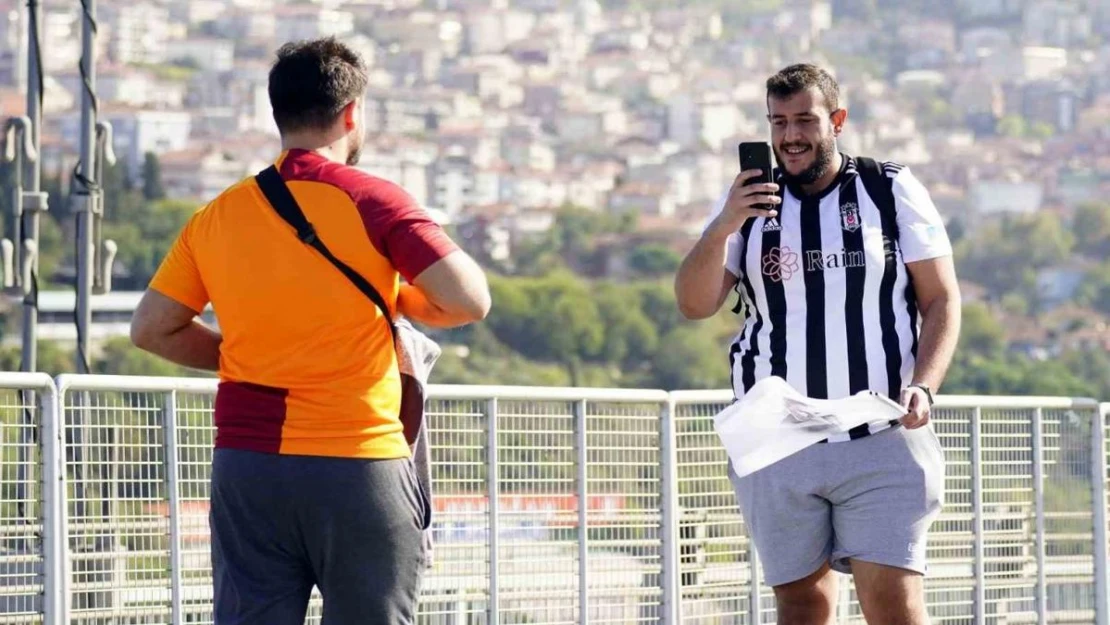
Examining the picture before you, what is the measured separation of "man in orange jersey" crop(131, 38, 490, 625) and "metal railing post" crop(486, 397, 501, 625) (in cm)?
197

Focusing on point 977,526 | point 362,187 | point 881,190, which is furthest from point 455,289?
point 977,526

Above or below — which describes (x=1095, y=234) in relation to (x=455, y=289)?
above

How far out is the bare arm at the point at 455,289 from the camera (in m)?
4.09

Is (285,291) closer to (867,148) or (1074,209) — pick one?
(1074,209)

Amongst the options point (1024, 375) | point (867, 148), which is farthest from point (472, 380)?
point (867, 148)

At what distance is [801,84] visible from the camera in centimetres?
505

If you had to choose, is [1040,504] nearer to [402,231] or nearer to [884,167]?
[884,167]

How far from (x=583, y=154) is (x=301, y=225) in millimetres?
168951

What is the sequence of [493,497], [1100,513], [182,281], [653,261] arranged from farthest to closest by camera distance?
[653,261] < [1100,513] < [493,497] < [182,281]

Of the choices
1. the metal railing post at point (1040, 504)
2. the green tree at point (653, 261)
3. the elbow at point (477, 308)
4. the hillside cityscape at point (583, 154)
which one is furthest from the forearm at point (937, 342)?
the green tree at point (653, 261)

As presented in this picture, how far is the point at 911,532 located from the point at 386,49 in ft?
617

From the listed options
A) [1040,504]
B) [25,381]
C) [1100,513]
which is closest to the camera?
[25,381]

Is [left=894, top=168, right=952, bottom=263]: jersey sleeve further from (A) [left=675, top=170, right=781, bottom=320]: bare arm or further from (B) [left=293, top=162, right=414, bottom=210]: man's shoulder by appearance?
(B) [left=293, top=162, right=414, bottom=210]: man's shoulder

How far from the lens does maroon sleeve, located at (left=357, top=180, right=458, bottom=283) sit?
4090 mm
